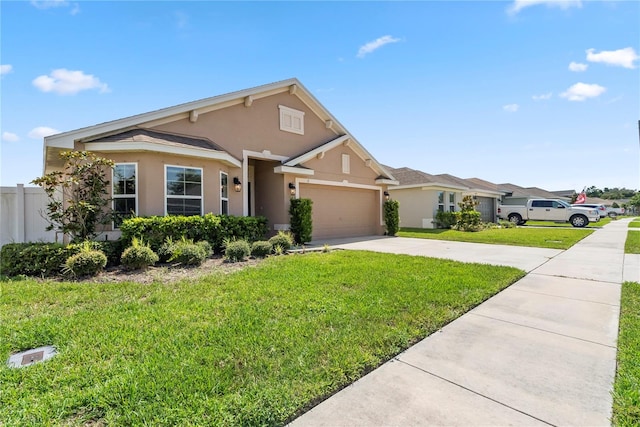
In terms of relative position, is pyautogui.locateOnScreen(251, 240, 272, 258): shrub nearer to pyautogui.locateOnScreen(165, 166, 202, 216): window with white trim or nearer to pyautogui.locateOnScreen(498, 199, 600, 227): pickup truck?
pyautogui.locateOnScreen(165, 166, 202, 216): window with white trim

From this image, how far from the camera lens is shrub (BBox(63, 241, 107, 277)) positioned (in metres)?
6.18

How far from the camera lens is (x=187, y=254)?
724 cm

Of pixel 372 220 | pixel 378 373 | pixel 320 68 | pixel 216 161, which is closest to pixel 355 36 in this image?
pixel 320 68

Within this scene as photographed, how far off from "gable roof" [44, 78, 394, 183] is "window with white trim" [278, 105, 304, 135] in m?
0.78

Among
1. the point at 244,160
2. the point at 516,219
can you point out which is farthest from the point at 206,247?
the point at 516,219

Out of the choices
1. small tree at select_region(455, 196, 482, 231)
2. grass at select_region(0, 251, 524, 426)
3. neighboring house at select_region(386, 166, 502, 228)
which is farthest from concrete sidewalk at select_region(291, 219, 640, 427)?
neighboring house at select_region(386, 166, 502, 228)

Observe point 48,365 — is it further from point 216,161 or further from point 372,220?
point 372,220

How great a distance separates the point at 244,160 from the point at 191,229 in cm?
421

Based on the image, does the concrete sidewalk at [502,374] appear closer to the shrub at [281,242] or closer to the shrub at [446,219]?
the shrub at [281,242]

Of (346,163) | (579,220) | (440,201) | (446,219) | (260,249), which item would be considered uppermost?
(346,163)

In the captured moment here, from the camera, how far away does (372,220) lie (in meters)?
16.3

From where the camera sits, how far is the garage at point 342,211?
1386cm

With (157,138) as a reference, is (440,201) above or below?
below

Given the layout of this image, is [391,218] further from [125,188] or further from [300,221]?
[125,188]
